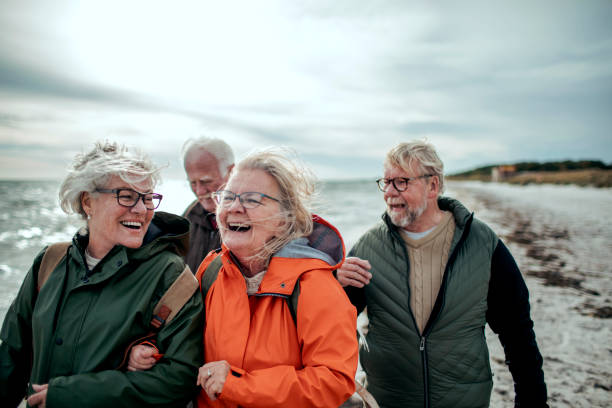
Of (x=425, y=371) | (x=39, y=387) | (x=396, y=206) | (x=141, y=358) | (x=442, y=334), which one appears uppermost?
(x=396, y=206)

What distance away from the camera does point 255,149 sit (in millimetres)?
2008

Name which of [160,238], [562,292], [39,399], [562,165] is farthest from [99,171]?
[562,165]

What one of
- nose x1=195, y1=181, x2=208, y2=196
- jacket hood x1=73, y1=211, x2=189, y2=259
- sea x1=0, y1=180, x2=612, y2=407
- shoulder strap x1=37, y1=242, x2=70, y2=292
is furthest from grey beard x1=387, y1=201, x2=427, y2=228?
shoulder strap x1=37, y1=242, x2=70, y2=292

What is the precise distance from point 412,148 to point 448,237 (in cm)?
81

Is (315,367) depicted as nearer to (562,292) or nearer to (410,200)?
(410,200)

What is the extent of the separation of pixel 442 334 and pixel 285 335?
1332mm

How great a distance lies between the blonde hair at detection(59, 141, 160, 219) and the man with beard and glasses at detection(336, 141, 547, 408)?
1.53 m

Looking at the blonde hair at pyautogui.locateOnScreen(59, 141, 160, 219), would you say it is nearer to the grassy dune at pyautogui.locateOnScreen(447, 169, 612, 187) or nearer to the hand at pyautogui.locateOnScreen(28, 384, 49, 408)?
the hand at pyautogui.locateOnScreen(28, 384, 49, 408)

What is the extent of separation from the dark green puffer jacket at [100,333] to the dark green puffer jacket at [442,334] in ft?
4.40

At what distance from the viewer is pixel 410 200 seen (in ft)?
8.88

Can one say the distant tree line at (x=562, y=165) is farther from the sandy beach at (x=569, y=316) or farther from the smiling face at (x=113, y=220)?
the smiling face at (x=113, y=220)

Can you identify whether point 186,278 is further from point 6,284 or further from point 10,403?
point 6,284

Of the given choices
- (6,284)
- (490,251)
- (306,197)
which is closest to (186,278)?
(306,197)

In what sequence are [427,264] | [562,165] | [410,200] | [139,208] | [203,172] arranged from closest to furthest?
[139,208] < [427,264] < [410,200] < [203,172] < [562,165]
